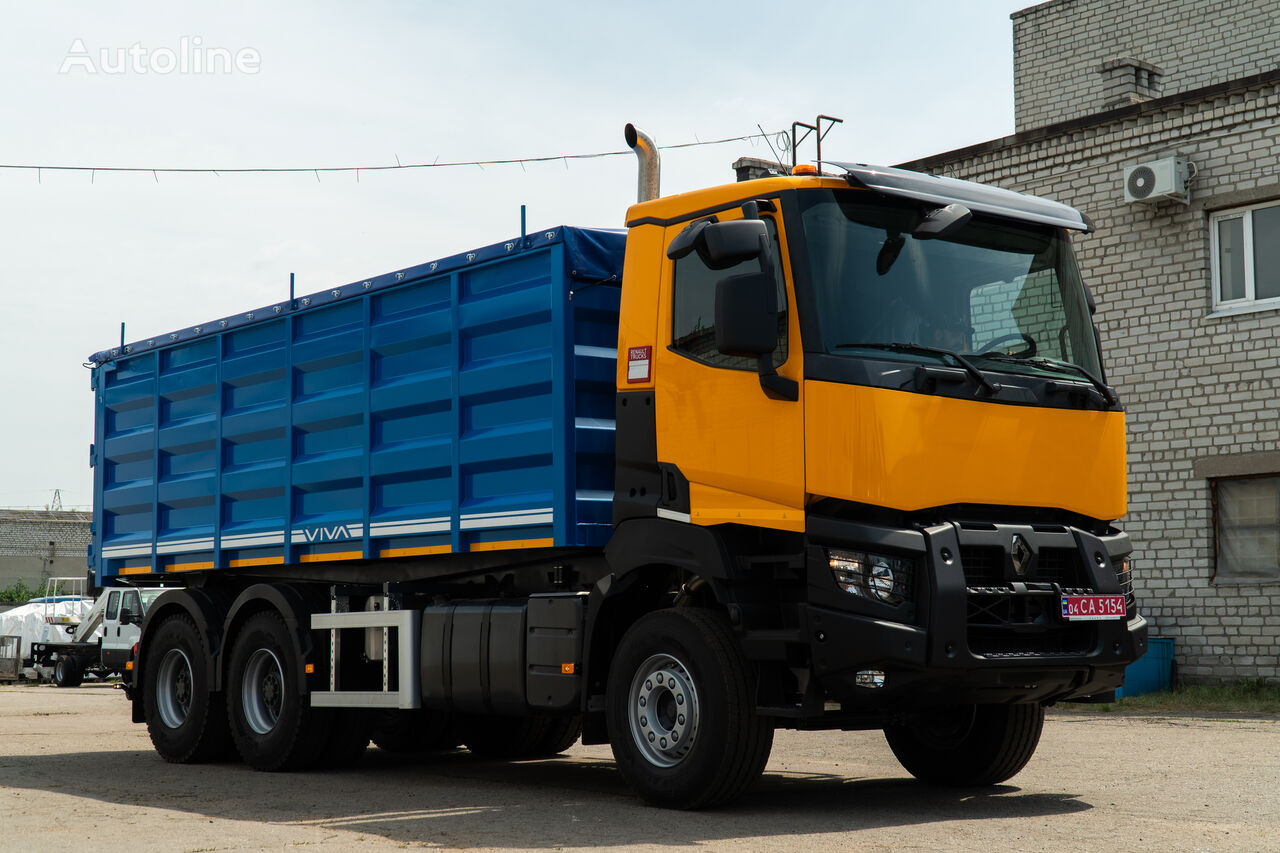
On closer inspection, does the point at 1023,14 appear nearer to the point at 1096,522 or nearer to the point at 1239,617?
the point at 1239,617

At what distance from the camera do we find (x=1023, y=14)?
23.9 m

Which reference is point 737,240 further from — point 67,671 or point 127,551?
point 67,671

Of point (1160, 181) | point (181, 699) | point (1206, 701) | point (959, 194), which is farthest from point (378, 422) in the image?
point (1160, 181)

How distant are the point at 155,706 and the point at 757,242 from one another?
23.3ft

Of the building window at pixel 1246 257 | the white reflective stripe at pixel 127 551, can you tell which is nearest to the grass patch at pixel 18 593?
the white reflective stripe at pixel 127 551

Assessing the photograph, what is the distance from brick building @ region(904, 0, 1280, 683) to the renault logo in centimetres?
943

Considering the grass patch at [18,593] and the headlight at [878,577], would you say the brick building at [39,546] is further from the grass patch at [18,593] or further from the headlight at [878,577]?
the headlight at [878,577]

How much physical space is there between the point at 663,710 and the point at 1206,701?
9.45m

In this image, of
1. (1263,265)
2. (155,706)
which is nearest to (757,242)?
(155,706)

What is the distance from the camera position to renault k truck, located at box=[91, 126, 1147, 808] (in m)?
6.90

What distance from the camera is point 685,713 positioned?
732 cm

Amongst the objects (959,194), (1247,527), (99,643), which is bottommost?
(99,643)

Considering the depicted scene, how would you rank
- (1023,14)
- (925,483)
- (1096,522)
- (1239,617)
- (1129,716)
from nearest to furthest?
(925,483) < (1096,522) < (1129,716) < (1239,617) < (1023,14)

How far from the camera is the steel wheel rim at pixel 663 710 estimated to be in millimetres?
7324
